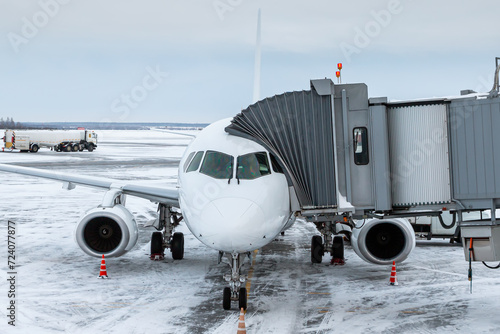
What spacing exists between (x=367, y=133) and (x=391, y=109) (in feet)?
2.57

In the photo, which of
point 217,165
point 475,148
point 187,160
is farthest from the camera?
point 187,160

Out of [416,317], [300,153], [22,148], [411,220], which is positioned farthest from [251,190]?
[22,148]

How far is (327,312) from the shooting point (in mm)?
13094

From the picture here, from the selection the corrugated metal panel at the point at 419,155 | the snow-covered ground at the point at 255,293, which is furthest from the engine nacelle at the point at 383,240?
the corrugated metal panel at the point at 419,155

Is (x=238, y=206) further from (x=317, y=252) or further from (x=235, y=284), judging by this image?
(x=317, y=252)

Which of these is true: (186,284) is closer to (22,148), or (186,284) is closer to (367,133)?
(367,133)

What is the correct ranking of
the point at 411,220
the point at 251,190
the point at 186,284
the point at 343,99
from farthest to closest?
the point at 411,220, the point at 186,284, the point at 343,99, the point at 251,190

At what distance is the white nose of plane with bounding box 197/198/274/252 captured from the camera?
11.6m

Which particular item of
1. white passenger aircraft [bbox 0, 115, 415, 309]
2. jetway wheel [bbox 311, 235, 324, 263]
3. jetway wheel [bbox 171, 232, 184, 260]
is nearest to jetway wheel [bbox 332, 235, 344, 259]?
jetway wheel [bbox 311, 235, 324, 263]

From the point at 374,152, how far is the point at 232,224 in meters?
3.52

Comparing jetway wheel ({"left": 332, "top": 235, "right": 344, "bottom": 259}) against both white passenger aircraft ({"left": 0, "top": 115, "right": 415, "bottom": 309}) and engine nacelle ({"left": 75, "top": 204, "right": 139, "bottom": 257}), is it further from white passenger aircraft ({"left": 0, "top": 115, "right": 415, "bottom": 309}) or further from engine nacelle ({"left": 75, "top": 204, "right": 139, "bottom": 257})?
engine nacelle ({"left": 75, "top": 204, "right": 139, "bottom": 257})

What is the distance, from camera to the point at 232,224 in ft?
37.9

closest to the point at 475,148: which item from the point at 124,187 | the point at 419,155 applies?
the point at 419,155

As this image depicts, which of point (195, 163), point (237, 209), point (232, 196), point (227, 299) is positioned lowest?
point (227, 299)
